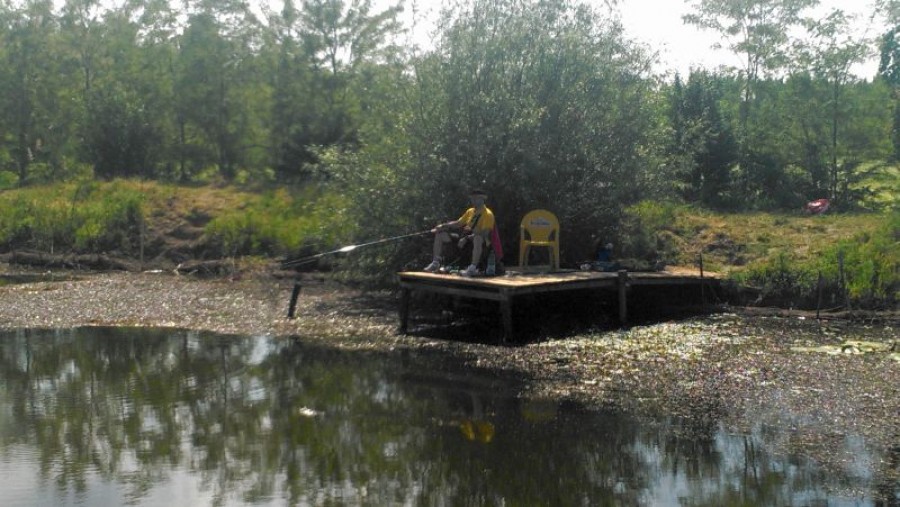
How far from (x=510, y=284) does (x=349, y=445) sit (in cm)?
534

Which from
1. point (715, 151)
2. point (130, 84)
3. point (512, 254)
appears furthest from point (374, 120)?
point (130, 84)

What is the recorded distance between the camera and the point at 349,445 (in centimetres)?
963

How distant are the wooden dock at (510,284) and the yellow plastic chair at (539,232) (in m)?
0.41

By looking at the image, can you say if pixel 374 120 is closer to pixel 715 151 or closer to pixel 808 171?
pixel 715 151

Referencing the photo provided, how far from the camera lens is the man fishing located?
15.1 metres

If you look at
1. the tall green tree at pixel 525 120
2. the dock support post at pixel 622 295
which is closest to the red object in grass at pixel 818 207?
the tall green tree at pixel 525 120

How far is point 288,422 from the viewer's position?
1047 cm

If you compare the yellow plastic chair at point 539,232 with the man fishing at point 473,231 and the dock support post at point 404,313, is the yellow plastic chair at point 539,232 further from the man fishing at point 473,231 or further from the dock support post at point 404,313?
the dock support post at point 404,313

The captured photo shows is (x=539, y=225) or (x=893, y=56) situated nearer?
(x=539, y=225)

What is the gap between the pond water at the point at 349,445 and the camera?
8.14m

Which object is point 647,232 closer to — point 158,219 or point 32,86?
point 158,219

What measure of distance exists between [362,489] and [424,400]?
317 centimetres

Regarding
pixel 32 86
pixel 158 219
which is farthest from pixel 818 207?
pixel 32 86

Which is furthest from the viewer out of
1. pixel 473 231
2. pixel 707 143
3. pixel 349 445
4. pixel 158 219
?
pixel 158 219
